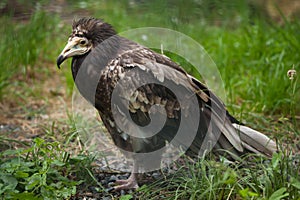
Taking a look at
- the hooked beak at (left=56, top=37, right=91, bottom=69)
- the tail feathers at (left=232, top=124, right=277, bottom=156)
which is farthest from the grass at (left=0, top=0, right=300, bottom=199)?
the hooked beak at (left=56, top=37, right=91, bottom=69)

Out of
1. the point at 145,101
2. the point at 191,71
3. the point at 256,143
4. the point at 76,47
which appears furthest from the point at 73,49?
the point at 191,71

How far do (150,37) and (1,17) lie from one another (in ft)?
4.89

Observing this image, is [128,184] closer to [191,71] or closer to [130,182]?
[130,182]

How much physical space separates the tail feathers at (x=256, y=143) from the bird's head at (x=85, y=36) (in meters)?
1.08

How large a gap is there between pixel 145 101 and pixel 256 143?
771 millimetres

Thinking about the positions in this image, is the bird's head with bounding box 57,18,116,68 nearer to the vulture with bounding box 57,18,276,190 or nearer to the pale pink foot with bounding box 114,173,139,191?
the vulture with bounding box 57,18,276,190

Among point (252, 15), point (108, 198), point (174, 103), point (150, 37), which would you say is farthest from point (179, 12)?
point (252, 15)

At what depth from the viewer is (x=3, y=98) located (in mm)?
5016

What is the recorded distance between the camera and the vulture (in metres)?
3.30

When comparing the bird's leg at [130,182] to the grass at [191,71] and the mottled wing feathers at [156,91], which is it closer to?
the grass at [191,71]

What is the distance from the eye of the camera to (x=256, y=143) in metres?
3.42

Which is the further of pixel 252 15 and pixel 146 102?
pixel 252 15

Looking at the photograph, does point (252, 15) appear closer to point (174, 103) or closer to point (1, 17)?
point (1, 17)

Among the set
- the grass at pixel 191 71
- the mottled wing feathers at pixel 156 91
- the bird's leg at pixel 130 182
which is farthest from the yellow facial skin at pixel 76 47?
the bird's leg at pixel 130 182
